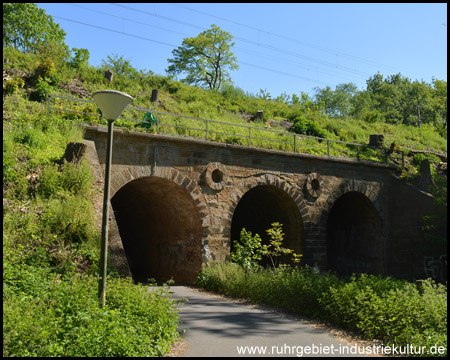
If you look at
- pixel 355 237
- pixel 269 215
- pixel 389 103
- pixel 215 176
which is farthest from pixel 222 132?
pixel 389 103

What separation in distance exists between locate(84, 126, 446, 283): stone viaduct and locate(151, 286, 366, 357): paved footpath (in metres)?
2.40

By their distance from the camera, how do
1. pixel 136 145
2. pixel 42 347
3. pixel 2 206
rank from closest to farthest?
pixel 42 347, pixel 2 206, pixel 136 145

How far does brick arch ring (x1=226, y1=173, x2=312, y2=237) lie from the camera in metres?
14.8

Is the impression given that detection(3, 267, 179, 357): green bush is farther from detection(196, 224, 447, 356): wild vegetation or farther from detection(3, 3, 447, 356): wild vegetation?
detection(196, 224, 447, 356): wild vegetation

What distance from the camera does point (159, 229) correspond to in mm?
15945

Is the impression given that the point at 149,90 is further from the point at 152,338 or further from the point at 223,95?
the point at 152,338

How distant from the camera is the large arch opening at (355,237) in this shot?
18906 mm

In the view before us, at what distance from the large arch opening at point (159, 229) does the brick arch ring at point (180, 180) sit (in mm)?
A: 156

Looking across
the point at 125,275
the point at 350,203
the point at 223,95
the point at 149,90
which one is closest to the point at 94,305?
the point at 125,275

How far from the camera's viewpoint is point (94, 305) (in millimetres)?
6328

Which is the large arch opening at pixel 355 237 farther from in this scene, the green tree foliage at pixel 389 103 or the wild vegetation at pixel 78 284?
the green tree foliage at pixel 389 103

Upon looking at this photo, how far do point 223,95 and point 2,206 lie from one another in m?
23.5

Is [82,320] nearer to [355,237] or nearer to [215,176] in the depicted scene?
[215,176]

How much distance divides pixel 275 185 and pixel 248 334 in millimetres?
9025
